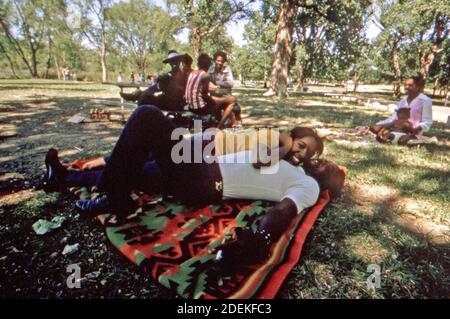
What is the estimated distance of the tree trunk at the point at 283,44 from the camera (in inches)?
687

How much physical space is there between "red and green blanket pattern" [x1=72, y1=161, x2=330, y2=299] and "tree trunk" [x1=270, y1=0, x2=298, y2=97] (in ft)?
52.0

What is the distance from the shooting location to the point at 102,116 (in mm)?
8211

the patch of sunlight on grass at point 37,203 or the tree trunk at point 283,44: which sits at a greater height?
the tree trunk at point 283,44

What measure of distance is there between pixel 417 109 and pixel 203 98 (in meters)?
4.62

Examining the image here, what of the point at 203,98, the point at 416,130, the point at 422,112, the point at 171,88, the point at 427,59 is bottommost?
the point at 416,130

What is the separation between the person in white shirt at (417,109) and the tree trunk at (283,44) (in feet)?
38.6

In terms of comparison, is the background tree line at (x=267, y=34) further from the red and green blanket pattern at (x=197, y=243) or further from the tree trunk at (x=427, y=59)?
the red and green blanket pattern at (x=197, y=243)

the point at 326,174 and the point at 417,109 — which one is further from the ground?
the point at 417,109

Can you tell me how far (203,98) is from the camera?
20.1ft

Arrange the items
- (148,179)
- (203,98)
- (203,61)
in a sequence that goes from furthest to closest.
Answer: (203,61) → (203,98) → (148,179)

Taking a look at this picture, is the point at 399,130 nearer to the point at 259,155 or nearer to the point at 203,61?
the point at 203,61

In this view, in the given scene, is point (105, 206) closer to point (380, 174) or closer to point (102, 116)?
point (380, 174)

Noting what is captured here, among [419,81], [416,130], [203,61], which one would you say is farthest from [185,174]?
[419,81]

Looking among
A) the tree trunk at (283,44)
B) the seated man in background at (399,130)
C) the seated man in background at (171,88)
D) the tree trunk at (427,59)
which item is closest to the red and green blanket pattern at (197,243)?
the seated man in background at (171,88)
